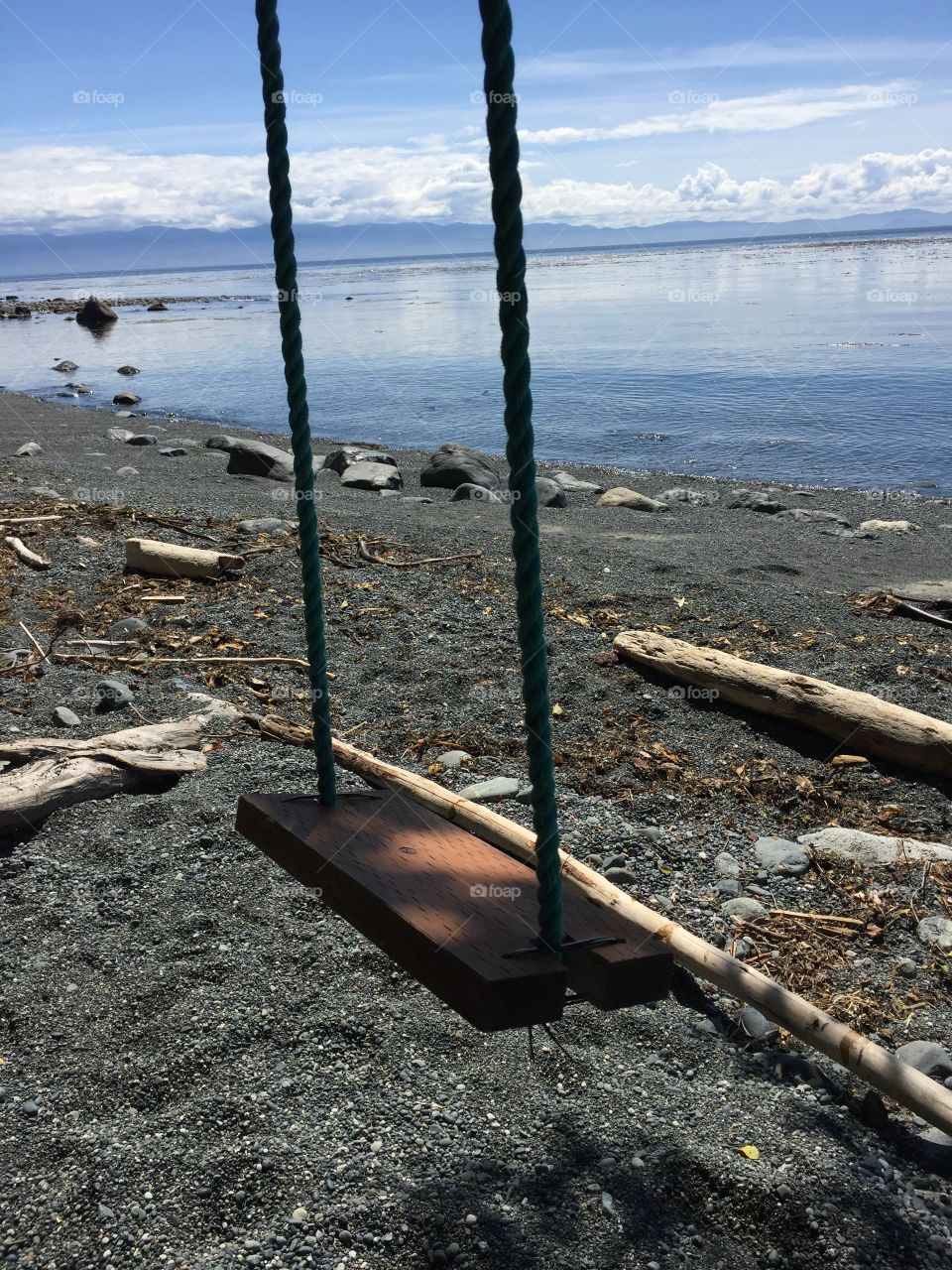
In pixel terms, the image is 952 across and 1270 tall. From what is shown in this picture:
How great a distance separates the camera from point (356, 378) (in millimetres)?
34375

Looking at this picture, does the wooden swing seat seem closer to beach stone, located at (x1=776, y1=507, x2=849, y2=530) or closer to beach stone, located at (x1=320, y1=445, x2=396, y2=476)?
beach stone, located at (x1=776, y1=507, x2=849, y2=530)

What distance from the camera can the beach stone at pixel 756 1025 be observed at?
3779mm

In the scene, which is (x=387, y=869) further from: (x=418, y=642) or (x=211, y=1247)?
(x=418, y=642)

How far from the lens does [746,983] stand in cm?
367

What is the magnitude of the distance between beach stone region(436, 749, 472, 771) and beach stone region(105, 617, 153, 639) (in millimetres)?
2756

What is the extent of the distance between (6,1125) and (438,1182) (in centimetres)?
136

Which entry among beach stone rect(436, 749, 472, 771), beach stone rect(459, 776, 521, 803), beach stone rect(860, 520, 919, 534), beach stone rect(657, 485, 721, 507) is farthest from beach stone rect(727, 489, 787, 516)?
beach stone rect(459, 776, 521, 803)

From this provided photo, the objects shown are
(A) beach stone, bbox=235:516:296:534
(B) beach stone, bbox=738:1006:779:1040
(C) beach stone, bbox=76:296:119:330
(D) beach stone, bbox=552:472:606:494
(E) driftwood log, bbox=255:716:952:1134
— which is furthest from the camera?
(C) beach stone, bbox=76:296:119:330

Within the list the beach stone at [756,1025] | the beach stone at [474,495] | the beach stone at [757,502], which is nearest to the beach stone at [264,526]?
the beach stone at [474,495]

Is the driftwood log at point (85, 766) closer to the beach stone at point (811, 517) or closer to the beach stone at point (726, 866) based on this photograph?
the beach stone at point (726, 866)

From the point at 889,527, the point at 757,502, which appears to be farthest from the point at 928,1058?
the point at 757,502

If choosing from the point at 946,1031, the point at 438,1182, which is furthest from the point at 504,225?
the point at 946,1031

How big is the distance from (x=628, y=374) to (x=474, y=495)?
19356 mm

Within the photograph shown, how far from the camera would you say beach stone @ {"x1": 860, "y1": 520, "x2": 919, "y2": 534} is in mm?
14266
